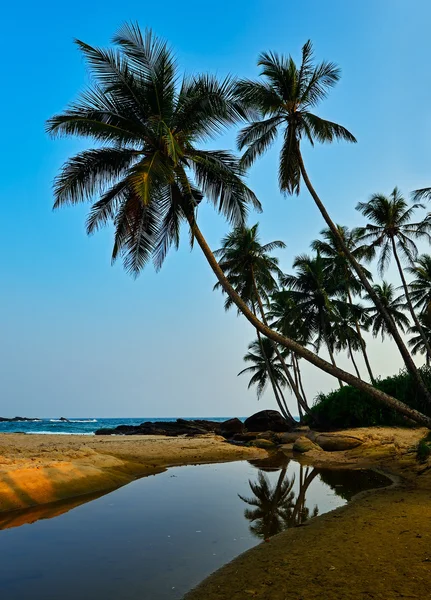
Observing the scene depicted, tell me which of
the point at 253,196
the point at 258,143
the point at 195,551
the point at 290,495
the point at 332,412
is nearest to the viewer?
the point at 195,551

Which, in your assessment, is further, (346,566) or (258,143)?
(258,143)

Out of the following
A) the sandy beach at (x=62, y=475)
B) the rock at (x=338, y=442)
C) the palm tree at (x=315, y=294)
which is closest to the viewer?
the sandy beach at (x=62, y=475)

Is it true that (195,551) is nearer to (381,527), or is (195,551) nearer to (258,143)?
(381,527)

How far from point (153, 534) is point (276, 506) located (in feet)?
10.5

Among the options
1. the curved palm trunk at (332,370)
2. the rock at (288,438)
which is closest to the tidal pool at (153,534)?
the curved palm trunk at (332,370)

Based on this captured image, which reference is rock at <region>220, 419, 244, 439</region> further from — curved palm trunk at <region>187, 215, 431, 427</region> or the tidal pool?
curved palm trunk at <region>187, 215, 431, 427</region>

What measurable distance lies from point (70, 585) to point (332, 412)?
1115 inches

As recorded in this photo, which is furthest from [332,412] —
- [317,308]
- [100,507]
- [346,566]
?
[346,566]

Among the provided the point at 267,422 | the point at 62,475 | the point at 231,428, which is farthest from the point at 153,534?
the point at 267,422

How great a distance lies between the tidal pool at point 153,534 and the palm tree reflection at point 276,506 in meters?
0.02

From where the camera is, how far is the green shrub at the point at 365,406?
2466 centimetres

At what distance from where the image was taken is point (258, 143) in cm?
1686

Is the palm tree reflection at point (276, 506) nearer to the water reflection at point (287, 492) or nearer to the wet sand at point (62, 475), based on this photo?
the water reflection at point (287, 492)

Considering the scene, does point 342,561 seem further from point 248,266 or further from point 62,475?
point 248,266
